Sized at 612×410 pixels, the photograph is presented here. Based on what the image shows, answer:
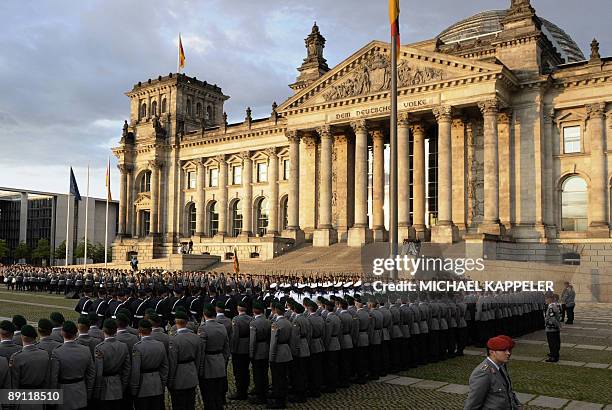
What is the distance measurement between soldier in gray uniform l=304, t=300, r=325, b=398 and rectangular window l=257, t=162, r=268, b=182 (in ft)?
167

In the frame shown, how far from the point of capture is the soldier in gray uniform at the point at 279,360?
38.9ft

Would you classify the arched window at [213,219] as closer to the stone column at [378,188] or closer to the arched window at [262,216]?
the arched window at [262,216]

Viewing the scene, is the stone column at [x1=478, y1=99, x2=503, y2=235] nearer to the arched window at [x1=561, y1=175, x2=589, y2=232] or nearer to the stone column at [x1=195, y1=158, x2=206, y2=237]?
the arched window at [x1=561, y1=175, x2=589, y2=232]

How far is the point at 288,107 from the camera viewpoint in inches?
2112

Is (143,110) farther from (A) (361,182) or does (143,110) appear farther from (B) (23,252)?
(B) (23,252)

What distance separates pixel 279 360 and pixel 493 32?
176 feet

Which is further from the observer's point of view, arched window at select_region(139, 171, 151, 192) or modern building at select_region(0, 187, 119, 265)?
modern building at select_region(0, 187, 119, 265)

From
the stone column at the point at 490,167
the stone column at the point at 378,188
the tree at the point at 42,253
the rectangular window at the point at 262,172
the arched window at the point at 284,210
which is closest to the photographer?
the stone column at the point at 490,167

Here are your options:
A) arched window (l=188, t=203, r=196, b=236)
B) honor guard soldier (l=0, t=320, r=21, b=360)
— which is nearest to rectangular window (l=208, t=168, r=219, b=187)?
arched window (l=188, t=203, r=196, b=236)

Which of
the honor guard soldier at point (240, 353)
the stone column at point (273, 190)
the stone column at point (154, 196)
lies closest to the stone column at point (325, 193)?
the stone column at point (273, 190)

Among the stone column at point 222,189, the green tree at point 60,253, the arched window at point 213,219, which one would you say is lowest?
the green tree at point 60,253

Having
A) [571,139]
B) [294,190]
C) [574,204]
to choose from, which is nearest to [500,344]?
[574,204]

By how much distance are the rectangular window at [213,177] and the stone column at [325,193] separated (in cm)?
2005

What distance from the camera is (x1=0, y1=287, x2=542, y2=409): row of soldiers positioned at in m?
9.02
